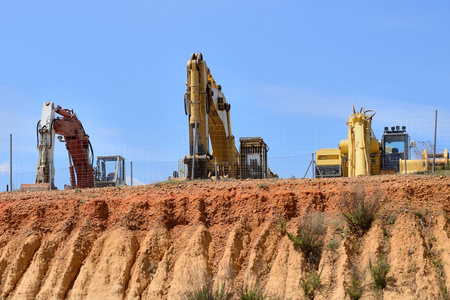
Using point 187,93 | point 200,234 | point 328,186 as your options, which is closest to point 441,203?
point 328,186

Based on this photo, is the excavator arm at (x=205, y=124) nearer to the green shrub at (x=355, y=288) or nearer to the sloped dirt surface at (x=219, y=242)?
the sloped dirt surface at (x=219, y=242)

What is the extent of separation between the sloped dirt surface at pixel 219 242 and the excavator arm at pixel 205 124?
16.2 ft

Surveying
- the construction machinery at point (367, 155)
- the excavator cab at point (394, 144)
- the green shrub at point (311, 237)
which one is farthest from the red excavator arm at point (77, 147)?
the green shrub at point (311, 237)

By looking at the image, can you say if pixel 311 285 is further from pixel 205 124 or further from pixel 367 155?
pixel 205 124

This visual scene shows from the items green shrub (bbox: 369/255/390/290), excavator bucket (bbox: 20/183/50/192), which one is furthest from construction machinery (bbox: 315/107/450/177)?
excavator bucket (bbox: 20/183/50/192)

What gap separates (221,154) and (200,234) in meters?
13.4

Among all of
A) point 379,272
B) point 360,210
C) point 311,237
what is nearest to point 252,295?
point 311,237

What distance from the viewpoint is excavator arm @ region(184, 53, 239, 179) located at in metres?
24.0

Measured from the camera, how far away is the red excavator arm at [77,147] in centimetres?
2977

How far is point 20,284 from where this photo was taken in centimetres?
1648

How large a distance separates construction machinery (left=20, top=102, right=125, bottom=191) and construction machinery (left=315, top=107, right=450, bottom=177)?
938 centimetres

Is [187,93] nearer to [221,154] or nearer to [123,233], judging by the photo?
[221,154]

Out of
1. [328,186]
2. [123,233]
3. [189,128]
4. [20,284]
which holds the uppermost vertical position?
[189,128]

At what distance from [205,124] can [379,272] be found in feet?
40.2
